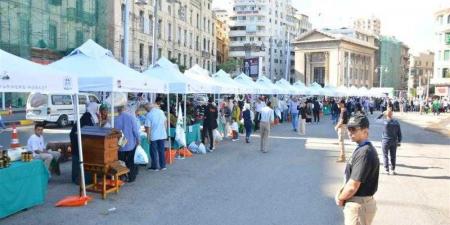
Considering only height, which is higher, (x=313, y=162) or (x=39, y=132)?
(x=39, y=132)

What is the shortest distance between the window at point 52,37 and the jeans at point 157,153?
1048 inches

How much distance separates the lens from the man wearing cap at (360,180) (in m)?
4.12

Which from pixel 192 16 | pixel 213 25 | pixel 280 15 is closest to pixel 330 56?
pixel 280 15

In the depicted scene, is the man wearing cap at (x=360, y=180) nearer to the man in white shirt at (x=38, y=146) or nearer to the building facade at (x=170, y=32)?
the man in white shirt at (x=38, y=146)

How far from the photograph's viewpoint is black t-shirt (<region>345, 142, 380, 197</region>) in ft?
13.5

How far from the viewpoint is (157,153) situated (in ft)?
37.1

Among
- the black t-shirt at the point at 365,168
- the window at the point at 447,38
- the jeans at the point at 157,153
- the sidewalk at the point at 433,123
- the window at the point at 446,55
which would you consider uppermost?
the window at the point at 447,38

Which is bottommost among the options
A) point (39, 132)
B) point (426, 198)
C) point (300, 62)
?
point (426, 198)

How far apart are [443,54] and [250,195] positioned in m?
77.4

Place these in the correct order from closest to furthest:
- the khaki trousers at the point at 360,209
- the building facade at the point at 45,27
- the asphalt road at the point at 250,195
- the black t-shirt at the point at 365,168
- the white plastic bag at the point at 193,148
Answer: the black t-shirt at the point at 365,168
the khaki trousers at the point at 360,209
the asphalt road at the point at 250,195
the white plastic bag at the point at 193,148
the building facade at the point at 45,27

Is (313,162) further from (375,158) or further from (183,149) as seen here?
(375,158)

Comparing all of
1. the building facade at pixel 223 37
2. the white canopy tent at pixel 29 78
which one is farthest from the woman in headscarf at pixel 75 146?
the building facade at pixel 223 37

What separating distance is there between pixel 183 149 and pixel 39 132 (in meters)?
4.85

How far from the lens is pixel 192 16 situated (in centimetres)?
6278
